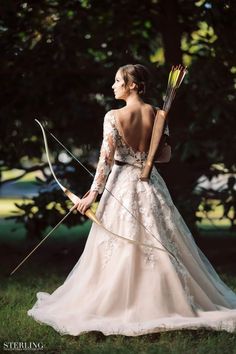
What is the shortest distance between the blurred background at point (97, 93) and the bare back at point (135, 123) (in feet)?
10.5

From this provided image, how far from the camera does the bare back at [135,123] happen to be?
6391 mm

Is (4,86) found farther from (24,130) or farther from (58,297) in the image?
(58,297)

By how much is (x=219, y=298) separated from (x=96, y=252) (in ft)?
3.45

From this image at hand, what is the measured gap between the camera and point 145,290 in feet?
20.6

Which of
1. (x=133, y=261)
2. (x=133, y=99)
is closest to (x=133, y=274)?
(x=133, y=261)

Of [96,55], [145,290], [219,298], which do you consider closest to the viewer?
[145,290]

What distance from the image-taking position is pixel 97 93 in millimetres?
11273

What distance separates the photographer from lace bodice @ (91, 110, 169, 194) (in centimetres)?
639

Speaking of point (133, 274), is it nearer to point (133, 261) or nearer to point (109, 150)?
point (133, 261)

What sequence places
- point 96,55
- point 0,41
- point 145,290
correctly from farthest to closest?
point 96,55
point 0,41
point 145,290

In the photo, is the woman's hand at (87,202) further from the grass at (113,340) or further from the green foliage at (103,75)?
the green foliage at (103,75)

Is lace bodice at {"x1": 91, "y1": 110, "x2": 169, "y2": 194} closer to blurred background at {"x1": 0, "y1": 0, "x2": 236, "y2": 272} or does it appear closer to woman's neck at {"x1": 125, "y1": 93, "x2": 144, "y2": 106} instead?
woman's neck at {"x1": 125, "y1": 93, "x2": 144, "y2": 106}

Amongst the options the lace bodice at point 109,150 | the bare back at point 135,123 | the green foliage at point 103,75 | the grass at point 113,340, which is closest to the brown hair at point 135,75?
the bare back at point 135,123

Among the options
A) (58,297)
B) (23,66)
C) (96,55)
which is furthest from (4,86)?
(58,297)
